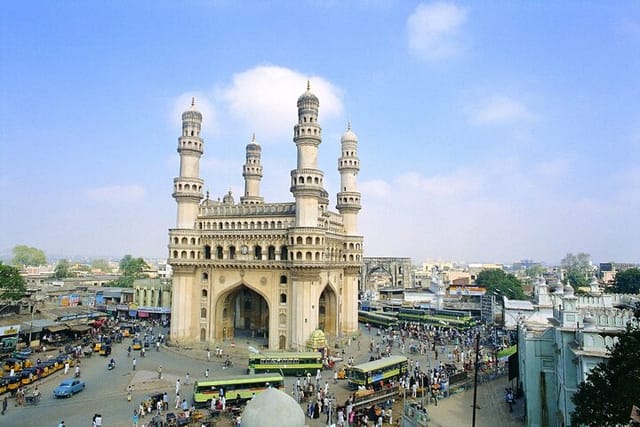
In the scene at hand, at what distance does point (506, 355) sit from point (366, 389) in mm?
11824

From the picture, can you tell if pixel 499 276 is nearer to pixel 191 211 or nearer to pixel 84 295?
pixel 191 211

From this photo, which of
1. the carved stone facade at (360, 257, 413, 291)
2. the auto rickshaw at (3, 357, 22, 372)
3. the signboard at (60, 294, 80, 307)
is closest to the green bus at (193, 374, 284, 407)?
the auto rickshaw at (3, 357, 22, 372)

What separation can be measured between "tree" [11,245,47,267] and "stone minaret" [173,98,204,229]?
93.2 metres

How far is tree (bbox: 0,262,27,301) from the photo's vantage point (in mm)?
46531

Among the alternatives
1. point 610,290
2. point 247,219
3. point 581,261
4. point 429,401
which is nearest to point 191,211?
point 247,219

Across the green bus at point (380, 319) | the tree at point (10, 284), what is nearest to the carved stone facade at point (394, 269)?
the green bus at point (380, 319)

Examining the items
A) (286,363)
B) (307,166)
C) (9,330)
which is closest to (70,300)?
(9,330)

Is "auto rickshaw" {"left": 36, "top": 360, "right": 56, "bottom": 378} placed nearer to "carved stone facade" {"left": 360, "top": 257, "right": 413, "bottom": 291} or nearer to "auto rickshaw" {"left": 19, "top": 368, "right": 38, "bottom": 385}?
"auto rickshaw" {"left": 19, "top": 368, "right": 38, "bottom": 385}

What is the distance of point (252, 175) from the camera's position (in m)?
53.2

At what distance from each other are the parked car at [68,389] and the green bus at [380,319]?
32467 millimetres

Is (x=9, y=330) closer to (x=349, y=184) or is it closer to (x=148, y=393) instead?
(x=148, y=393)

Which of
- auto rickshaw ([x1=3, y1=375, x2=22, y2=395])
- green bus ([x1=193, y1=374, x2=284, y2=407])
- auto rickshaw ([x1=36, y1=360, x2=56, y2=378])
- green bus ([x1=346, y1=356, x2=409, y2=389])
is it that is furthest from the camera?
auto rickshaw ([x1=36, y1=360, x2=56, y2=378])

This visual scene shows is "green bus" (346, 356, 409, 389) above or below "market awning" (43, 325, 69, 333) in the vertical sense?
below

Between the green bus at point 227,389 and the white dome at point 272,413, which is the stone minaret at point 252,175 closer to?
the green bus at point 227,389
